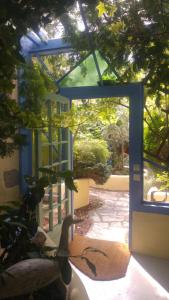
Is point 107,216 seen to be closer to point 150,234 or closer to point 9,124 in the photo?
point 150,234

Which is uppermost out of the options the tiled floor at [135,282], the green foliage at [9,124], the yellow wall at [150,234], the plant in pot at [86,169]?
the green foliage at [9,124]

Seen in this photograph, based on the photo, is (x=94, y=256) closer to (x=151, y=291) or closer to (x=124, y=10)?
(x=151, y=291)

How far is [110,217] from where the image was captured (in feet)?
17.1

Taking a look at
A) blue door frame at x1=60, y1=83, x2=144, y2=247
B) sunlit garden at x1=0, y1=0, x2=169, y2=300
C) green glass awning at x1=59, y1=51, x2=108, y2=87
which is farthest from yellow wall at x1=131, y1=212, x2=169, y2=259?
green glass awning at x1=59, y1=51, x2=108, y2=87

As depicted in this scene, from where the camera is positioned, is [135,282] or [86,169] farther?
[86,169]

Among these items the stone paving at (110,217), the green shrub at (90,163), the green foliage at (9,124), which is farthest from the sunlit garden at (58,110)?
the green shrub at (90,163)

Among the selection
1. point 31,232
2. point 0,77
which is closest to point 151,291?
point 31,232

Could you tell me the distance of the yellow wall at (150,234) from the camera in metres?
3.28

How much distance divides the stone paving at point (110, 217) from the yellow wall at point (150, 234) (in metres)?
0.57

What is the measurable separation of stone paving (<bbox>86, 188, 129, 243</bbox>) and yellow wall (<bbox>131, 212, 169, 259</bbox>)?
567mm

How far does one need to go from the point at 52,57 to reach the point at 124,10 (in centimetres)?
171

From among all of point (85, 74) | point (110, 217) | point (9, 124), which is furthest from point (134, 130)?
point (110, 217)

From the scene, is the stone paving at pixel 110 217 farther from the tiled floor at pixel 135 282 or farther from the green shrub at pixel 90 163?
the green shrub at pixel 90 163

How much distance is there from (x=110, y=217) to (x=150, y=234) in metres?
1.90
